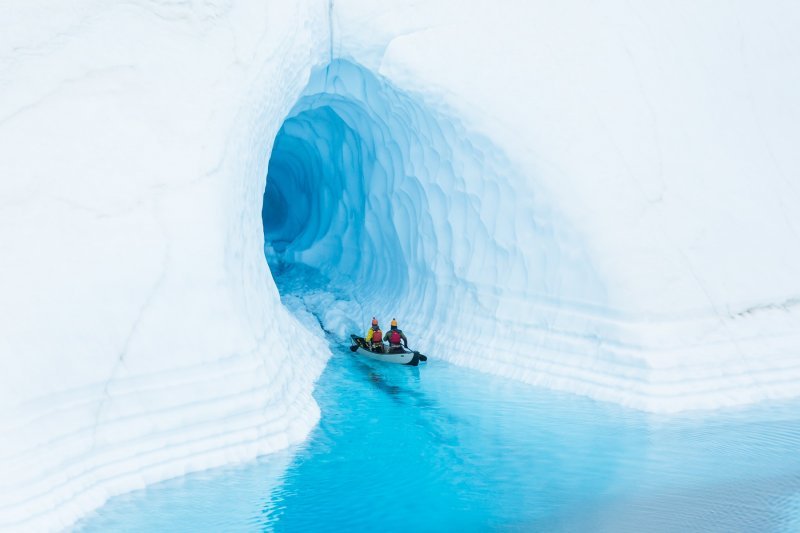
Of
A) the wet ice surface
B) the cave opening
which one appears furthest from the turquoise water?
the cave opening

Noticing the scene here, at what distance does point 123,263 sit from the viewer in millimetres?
7480

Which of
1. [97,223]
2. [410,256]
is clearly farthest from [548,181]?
[97,223]

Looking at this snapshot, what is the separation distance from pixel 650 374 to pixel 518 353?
182cm

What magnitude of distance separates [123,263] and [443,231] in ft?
17.9

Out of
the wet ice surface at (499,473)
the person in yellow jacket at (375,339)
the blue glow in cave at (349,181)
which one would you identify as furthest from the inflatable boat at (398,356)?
the blue glow in cave at (349,181)

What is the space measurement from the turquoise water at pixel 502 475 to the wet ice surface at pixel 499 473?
0.02 meters

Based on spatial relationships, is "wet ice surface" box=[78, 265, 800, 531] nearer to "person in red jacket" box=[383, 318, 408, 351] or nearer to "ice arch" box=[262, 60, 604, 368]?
"ice arch" box=[262, 60, 604, 368]

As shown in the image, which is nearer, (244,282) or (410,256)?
(244,282)

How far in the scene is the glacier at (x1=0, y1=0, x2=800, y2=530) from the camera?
725 centimetres

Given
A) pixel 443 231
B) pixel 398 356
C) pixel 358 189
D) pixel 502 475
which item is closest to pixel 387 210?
pixel 358 189

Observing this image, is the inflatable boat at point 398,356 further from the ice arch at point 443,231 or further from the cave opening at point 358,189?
the cave opening at point 358,189

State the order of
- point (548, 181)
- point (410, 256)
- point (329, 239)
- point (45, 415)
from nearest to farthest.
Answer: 1. point (45, 415)
2. point (548, 181)
3. point (410, 256)
4. point (329, 239)

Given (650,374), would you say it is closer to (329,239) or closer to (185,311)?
(185,311)

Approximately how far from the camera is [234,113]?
883 centimetres
